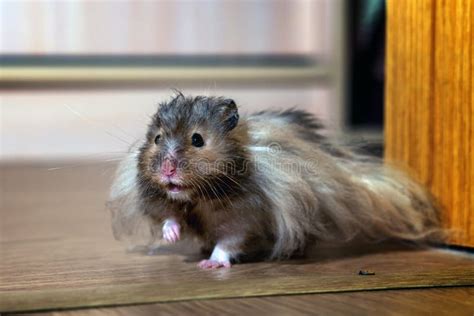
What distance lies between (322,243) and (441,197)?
252 millimetres

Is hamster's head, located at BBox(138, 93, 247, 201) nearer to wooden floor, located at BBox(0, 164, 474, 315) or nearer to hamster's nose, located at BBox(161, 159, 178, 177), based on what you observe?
hamster's nose, located at BBox(161, 159, 178, 177)

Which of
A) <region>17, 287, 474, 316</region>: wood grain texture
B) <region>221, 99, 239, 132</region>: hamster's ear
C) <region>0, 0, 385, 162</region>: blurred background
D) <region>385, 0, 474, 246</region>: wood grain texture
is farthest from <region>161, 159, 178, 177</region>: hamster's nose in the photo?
<region>0, 0, 385, 162</region>: blurred background

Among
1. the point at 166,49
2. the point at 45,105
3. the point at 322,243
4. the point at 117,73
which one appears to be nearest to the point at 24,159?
the point at 45,105

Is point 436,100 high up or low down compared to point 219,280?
up

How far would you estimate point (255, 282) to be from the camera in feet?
4.22

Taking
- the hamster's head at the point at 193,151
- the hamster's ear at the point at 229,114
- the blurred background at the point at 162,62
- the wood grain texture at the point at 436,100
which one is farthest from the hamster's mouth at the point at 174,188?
the blurred background at the point at 162,62

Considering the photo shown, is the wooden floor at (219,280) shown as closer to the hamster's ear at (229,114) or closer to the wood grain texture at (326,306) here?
the wood grain texture at (326,306)

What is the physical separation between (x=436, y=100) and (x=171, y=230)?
577 mm

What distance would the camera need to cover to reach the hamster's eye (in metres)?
1.43

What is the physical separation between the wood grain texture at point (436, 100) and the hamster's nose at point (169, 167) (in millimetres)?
544

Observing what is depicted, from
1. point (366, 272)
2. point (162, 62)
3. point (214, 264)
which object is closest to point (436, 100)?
point (366, 272)

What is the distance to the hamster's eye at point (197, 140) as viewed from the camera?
143 cm

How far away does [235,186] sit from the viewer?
56.7 inches

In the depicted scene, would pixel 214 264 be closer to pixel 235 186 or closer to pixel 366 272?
pixel 235 186
